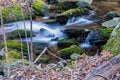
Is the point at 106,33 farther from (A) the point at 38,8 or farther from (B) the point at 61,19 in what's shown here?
(A) the point at 38,8

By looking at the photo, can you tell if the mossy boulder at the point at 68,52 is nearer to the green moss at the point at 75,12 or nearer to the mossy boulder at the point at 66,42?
the mossy boulder at the point at 66,42

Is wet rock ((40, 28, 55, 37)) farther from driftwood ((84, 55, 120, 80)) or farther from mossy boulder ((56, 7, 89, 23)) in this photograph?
driftwood ((84, 55, 120, 80))

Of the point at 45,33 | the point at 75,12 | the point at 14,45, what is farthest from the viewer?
the point at 75,12

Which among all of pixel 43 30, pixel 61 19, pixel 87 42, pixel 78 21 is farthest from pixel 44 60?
pixel 78 21

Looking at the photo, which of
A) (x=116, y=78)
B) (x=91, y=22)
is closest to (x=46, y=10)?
(x=91, y=22)

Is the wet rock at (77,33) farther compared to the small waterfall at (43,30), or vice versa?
the small waterfall at (43,30)

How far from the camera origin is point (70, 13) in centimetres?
1272

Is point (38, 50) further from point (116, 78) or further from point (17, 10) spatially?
point (116, 78)

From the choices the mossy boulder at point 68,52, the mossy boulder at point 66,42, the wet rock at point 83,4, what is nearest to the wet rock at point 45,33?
the mossy boulder at point 66,42

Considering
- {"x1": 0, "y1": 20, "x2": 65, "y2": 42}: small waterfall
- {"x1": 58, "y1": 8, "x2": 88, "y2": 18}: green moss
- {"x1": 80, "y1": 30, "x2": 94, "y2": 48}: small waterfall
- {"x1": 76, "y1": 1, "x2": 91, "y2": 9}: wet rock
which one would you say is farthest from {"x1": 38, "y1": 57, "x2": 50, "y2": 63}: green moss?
{"x1": 76, "y1": 1, "x2": 91, "y2": 9}: wet rock

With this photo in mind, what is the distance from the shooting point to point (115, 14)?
1225 cm

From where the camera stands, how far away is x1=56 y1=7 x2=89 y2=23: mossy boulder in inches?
482

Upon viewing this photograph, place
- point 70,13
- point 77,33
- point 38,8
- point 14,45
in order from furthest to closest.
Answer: point 38,8 < point 70,13 < point 77,33 < point 14,45

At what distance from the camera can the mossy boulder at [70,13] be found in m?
12.2
